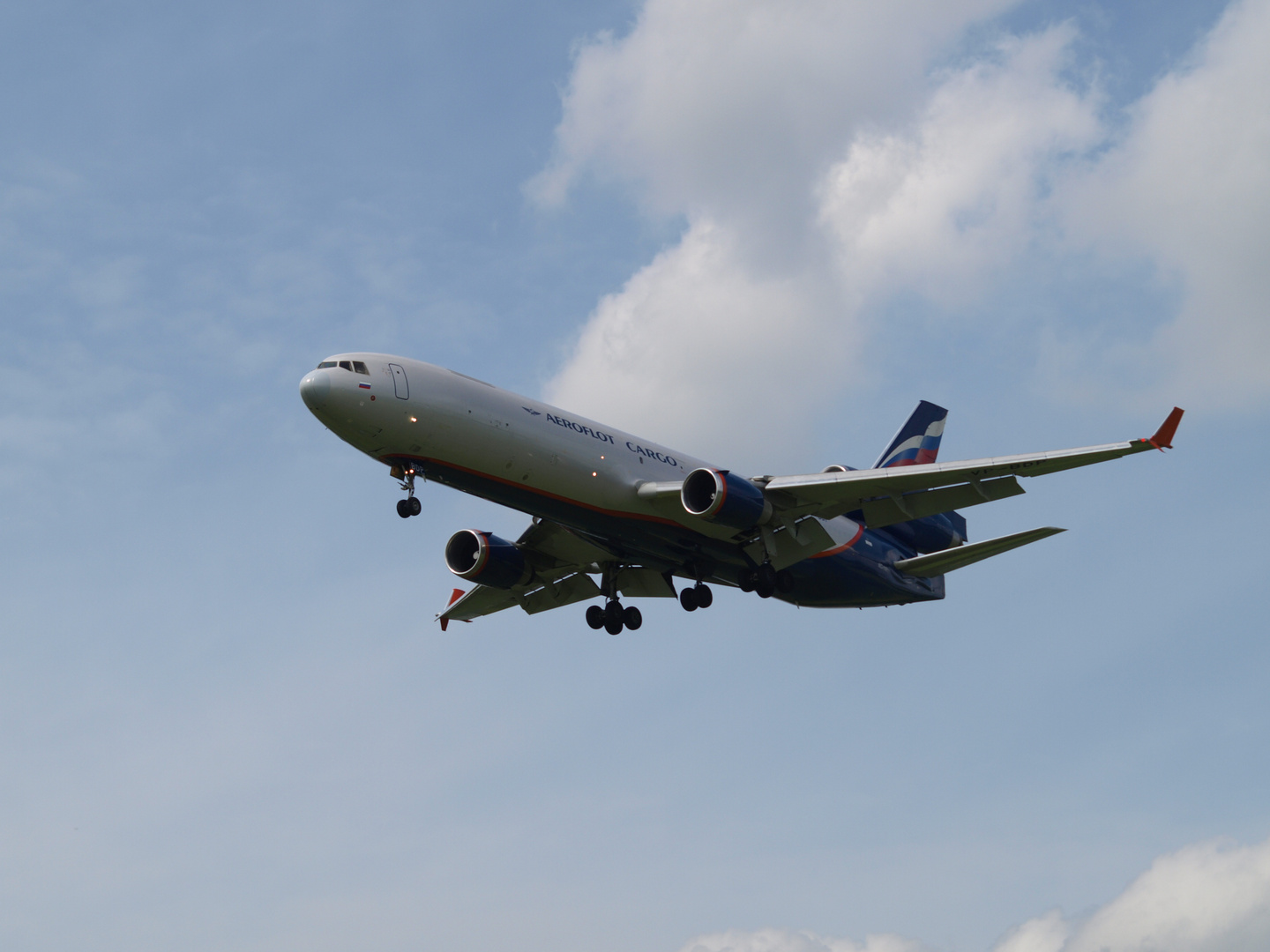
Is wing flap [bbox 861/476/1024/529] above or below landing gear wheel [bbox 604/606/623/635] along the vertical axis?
below

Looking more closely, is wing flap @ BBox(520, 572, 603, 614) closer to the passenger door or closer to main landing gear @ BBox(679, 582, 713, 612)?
main landing gear @ BBox(679, 582, 713, 612)

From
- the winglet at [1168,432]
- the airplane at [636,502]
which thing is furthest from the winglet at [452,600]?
the winglet at [1168,432]

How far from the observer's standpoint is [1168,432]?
29.6 metres

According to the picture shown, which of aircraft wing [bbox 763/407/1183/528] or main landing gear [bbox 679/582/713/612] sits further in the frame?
main landing gear [bbox 679/582/713/612]

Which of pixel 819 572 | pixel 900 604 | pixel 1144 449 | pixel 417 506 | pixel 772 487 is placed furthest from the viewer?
pixel 900 604

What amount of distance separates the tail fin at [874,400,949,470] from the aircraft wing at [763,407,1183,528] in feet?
28.4

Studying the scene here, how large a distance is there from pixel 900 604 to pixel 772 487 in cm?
983

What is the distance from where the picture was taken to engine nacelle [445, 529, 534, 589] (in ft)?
136

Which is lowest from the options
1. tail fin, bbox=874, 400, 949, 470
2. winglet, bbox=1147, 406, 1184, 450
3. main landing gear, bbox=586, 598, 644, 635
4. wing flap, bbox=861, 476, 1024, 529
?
winglet, bbox=1147, 406, 1184, 450

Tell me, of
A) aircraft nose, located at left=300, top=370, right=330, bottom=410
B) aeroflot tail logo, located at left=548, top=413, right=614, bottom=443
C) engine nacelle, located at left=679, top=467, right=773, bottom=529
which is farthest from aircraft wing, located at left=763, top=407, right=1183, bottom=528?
aircraft nose, located at left=300, top=370, right=330, bottom=410

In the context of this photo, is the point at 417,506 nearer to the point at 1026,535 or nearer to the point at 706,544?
the point at 706,544

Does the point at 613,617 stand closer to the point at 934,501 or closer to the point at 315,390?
the point at 934,501

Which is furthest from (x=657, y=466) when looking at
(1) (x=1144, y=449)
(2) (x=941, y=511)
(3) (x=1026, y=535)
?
(1) (x=1144, y=449)

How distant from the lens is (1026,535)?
3759 centimetres
